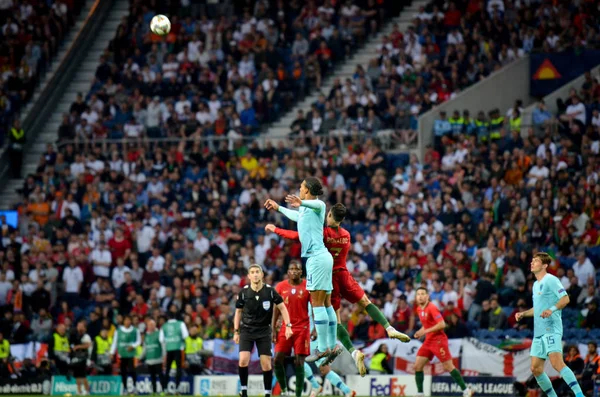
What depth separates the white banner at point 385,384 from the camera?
2617 centimetres

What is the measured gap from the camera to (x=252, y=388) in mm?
27016

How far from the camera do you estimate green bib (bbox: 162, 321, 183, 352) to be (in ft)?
88.2

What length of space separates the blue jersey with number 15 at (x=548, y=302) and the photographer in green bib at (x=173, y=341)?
10637 mm

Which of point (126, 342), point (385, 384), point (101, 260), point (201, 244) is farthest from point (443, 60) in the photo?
point (126, 342)

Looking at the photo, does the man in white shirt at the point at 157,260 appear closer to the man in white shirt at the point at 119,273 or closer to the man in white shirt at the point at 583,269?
the man in white shirt at the point at 119,273

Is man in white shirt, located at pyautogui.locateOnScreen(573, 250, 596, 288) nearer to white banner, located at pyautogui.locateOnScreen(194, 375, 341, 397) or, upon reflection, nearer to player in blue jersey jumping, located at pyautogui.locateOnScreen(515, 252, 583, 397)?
white banner, located at pyautogui.locateOnScreen(194, 375, 341, 397)

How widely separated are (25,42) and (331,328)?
26.4 meters

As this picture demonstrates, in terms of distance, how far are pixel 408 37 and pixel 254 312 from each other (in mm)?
18025

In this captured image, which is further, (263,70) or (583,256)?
(263,70)

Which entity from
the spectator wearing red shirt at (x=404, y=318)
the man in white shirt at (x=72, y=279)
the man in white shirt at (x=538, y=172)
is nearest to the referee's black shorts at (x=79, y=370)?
the man in white shirt at (x=72, y=279)

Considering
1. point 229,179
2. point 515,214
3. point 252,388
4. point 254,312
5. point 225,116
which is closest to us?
point 254,312

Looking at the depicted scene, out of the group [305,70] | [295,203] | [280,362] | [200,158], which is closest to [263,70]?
[305,70]

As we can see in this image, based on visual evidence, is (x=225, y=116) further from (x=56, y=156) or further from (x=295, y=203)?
(x=295, y=203)

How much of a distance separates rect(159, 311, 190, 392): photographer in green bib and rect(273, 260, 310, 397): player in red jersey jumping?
5824 millimetres
